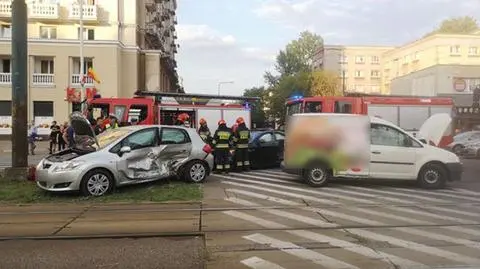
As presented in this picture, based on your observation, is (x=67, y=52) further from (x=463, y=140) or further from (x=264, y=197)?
(x=264, y=197)

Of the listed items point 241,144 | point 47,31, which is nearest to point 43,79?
point 47,31

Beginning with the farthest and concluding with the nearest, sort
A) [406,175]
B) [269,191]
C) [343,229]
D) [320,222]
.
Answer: [406,175], [269,191], [320,222], [343,229]

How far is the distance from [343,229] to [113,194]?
5.61 m

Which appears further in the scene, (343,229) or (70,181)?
(70,181)

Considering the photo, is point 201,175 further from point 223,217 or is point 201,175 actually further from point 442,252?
point 442,252

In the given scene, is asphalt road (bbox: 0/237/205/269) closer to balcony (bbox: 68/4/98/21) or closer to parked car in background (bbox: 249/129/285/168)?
parked car in background (bbox: 249/129/285/168)

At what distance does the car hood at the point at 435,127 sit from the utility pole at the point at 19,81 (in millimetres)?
13034

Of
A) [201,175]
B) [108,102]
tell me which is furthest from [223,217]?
[108,102]

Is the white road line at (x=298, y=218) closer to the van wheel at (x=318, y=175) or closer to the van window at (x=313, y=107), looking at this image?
the van wheel at (x=318, y=175)

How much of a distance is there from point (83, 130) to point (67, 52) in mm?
32089

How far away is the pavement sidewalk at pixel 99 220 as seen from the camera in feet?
29.2

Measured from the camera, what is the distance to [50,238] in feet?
27.6

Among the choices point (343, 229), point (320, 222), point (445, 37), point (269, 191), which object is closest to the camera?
point (343, 229)

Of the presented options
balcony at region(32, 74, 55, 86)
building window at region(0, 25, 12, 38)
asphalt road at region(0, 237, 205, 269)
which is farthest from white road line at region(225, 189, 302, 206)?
building window at region(0, 25, 12, 38)
